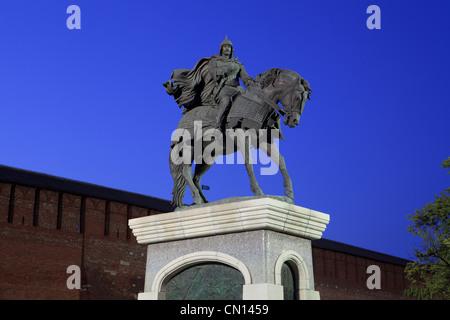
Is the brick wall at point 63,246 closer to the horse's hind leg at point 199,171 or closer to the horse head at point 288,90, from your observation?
the horse's hind leg at point 199,171

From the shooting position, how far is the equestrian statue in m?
5.40

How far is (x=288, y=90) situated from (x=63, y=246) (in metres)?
18.9

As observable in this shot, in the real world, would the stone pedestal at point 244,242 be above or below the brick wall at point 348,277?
below

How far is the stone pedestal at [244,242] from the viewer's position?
458 cm

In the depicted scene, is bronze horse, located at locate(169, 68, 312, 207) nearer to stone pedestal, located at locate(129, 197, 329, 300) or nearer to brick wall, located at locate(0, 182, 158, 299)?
stone pedestal, located at locate(129, 197, 329, 300)

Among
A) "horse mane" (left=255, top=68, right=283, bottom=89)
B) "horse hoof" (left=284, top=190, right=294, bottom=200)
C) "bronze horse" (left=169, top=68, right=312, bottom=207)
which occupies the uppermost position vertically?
"horse mane" (left=255, top=68, right=283, bottom=89)

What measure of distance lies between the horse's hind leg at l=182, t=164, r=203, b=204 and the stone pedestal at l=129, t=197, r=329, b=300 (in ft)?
1.71

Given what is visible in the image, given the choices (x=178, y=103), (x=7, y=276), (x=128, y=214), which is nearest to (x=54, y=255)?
(x=7, y=276)

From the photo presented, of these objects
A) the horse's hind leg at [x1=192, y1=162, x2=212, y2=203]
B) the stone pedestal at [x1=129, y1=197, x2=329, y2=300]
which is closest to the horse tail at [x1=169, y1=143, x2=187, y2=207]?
the horse's hind leg at [x1=192, y1=162, x2=212, y2=203]

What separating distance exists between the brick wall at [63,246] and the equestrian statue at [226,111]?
17.1 metres

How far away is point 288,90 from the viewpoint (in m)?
5.34

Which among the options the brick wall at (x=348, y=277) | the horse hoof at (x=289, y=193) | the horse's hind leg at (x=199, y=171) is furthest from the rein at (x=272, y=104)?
the brick wall at (x=348, y=277)
